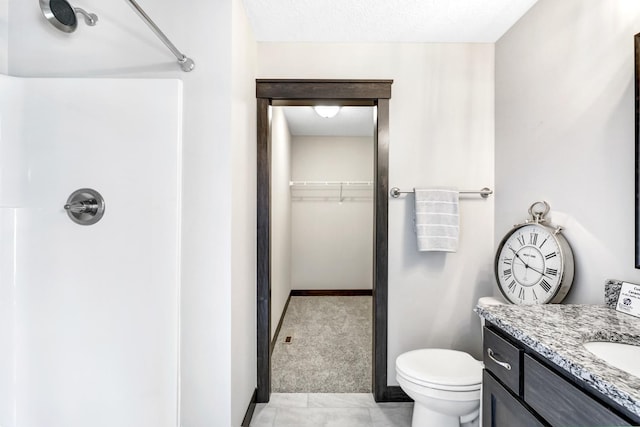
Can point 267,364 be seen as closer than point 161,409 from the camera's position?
No

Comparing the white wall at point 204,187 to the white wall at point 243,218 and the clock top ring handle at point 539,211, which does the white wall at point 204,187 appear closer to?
the white wall at point 243,218

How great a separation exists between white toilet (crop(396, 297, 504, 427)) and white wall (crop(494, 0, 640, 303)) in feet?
2.05

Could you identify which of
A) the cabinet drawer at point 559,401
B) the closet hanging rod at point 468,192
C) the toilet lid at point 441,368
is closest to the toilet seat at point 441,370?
the toilet lid at point 441,368

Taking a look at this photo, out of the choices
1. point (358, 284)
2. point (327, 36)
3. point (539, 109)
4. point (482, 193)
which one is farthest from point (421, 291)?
point (358, 284)

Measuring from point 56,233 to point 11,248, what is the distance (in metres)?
0.18

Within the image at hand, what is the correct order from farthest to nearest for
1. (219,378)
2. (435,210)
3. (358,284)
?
(358,284), (435,210), (219,378)

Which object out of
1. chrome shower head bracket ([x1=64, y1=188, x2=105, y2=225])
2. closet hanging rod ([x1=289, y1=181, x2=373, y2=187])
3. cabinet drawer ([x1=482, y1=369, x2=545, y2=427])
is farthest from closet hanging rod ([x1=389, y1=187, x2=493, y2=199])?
closet hanging rod ([x1=289, y1=181, x2=373, y2=187])

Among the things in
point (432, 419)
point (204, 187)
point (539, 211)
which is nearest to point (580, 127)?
point (539, 211)

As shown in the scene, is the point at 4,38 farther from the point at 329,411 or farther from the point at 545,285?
the point at 545,285

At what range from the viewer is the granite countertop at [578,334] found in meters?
0.68

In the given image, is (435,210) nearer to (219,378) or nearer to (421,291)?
(421,291)

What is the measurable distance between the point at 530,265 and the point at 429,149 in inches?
36.0

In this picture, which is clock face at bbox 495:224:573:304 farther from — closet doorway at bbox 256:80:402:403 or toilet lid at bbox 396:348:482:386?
closet doorway at bbox 256:80:402:403

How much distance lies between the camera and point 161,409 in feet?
3.99
